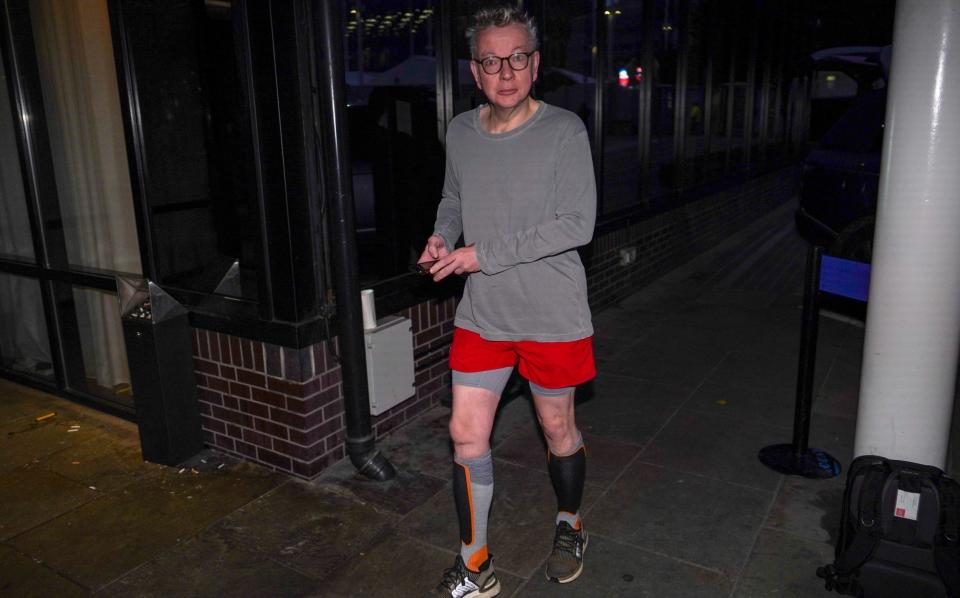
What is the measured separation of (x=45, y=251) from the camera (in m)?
4.96

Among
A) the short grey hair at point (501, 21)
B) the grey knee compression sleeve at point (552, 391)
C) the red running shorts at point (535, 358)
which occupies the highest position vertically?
the short grey hair at point (501, 21)

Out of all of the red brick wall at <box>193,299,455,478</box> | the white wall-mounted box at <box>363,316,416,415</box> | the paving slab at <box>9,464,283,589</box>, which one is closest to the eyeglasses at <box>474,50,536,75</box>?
the white wall-mounted box at <box>363,316,416,415</box>

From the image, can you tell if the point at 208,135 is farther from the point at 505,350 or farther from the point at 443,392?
the point at 505,350

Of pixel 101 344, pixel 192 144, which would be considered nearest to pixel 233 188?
pixel 192 144

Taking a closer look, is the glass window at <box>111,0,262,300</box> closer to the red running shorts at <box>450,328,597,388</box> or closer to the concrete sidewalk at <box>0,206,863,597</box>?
the concrete sidewalk at <box>0,206,863,597</box>

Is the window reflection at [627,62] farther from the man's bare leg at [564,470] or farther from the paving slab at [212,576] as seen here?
the paving slab at [212,576]

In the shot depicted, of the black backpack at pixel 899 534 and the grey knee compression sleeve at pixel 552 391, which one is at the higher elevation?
the grey knee compression sleeve at pixel 552 391

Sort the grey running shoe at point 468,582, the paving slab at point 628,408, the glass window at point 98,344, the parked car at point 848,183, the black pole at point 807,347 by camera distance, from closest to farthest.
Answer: the grey running shoe at point 468,582, the black pole at point 807,347, the paving slab at point 628,408, the glass window at point 98,344, the parked car at point 848,183

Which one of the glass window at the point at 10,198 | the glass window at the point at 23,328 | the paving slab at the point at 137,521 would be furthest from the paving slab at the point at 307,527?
the glass window at the point at 10,198

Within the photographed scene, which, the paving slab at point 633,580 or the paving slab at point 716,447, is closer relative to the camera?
the paving slab at point 633,580

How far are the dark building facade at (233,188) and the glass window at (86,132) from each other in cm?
1

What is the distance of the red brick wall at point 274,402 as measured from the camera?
148 inches

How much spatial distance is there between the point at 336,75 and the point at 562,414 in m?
1.84

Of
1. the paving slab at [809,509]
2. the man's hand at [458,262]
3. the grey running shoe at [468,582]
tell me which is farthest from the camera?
the paving slab at [809,509]
